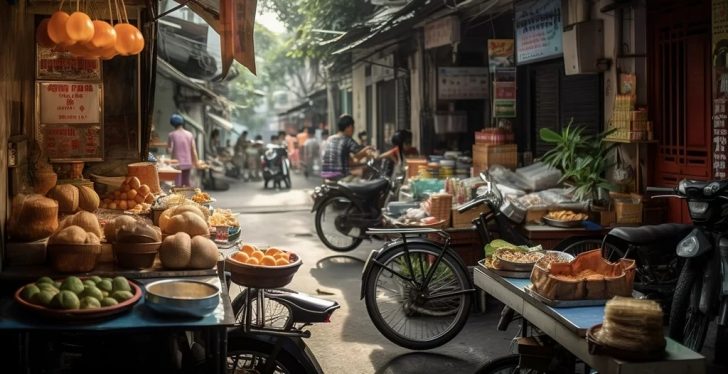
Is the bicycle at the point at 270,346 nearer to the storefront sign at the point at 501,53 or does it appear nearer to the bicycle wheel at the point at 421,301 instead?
the bicycle wheel at the point at 421,301

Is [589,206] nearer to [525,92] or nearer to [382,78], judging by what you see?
[525,92]

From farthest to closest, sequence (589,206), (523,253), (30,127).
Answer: (589,206) < (30,127) < (523,253)

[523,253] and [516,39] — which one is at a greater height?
[516,39]

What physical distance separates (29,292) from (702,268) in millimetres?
4446

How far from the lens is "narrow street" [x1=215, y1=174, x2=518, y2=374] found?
7.08m

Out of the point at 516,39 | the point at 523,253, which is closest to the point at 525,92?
the point at 516,39

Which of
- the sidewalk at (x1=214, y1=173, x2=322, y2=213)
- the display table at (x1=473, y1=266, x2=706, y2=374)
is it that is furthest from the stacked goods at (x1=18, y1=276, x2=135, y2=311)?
the sidewalk at (x1=214, y1=173, x2=322, y2=213)

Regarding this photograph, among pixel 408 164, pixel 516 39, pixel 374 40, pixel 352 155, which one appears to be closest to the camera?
pixel 516 39

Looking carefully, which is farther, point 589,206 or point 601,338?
point 589,206

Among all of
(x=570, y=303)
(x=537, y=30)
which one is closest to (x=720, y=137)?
(x=537, y=30)

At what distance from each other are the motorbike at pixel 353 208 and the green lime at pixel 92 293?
7.99 m

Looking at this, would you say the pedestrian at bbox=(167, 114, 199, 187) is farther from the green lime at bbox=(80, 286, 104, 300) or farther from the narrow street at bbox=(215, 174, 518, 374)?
the green lime at bbox=(80, 286, 104, 300)

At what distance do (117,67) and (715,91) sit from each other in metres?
6.26

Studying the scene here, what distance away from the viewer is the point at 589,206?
31.2 ft
